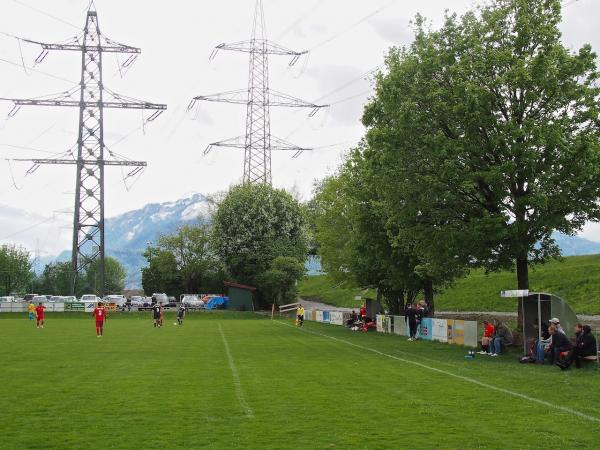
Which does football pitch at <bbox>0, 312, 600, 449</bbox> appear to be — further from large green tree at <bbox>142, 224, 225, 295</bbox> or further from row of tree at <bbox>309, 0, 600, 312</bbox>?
large green tree at <bbox>142, 224, 225, 295</bbox>

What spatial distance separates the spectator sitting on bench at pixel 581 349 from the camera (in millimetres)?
22719

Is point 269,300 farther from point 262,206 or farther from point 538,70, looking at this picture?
point 538,70

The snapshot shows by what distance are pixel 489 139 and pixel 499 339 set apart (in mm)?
7982

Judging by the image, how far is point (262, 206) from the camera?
305 ft

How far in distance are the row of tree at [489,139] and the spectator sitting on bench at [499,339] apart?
12.2 ft

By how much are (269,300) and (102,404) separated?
249ft

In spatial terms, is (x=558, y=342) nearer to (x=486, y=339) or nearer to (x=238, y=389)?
(x=486, y=339)

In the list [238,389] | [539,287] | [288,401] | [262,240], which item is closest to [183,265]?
[262,240]

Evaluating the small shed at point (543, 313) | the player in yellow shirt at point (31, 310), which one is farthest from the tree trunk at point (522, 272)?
the player in yellow shirt at point (31, 310)

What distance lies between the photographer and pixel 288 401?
15.6 meters

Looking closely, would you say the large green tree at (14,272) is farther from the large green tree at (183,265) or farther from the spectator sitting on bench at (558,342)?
the spectator sitting on bench at (558,342)

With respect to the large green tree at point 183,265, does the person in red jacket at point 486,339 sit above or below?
below

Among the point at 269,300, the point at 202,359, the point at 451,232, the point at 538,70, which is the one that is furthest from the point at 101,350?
the point at 269,300

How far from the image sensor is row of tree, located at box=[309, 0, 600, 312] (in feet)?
99.9
